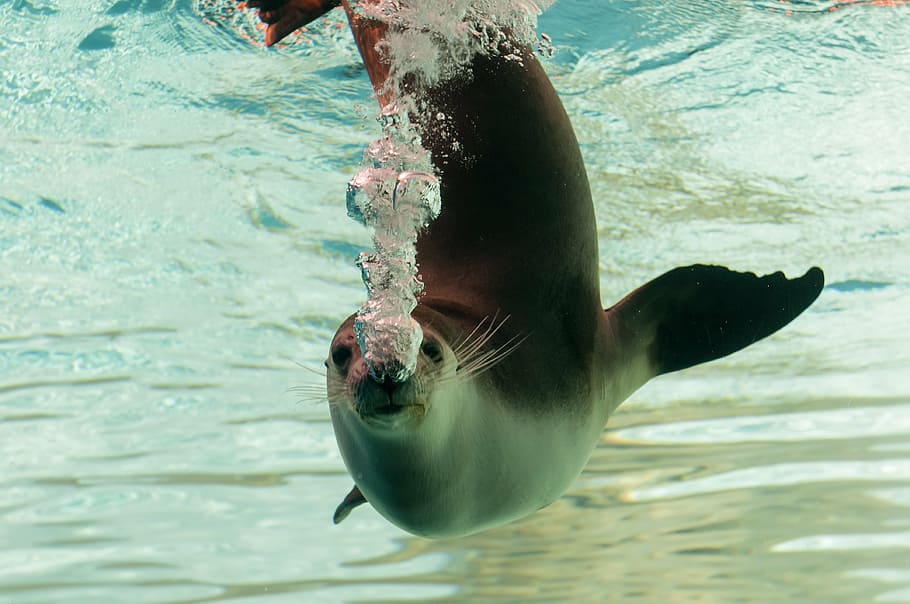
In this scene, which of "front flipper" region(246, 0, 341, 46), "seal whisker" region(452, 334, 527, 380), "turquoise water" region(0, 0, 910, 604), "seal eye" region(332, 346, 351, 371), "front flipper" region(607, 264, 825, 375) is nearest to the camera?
"seal eye" region(332, 346, 351, 371)

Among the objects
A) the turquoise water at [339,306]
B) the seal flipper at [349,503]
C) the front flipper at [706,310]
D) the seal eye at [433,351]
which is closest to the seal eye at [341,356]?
the seal eye at [433,351]

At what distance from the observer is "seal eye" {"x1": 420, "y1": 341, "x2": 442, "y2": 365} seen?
2199 millimetres

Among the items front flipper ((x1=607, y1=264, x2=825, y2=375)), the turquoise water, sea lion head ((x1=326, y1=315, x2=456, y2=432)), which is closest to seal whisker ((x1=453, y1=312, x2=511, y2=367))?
sea lion head ((x1=326, y1=315, x2=456, y2=432))

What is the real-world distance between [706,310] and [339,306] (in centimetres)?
512

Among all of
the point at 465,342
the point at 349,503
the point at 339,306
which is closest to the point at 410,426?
the point at 465,342

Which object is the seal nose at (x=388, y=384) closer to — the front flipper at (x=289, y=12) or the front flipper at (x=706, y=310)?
the front flipper at (x=706, y=310)

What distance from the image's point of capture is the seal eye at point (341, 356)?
218cm

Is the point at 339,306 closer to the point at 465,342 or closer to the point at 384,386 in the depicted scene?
the point at 465,342

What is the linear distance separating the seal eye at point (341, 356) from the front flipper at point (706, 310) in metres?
1.59

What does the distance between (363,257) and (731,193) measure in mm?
4660

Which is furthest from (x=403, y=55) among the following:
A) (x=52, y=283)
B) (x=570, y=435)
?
(x=52, y=283)

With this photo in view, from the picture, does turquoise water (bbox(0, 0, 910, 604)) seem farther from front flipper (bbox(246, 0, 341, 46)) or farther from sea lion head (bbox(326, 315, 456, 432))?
sea lion head (bbox(326, 315, 456, 432))

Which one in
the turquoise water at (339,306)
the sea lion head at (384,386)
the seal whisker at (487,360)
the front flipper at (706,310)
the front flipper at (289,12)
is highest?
the front flipper at (289,12)

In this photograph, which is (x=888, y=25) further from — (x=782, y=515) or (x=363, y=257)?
(x=782, y=515)
